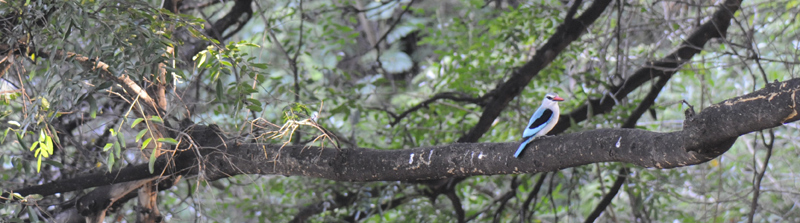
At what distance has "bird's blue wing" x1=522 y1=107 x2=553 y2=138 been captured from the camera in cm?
254

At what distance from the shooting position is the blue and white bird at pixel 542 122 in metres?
2.42

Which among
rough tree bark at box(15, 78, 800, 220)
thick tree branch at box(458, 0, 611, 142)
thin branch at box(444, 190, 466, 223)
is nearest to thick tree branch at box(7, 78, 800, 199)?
rough tree bark at box(15, 78, 800, 220)

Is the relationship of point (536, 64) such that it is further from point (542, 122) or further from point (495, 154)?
point (495, 154)

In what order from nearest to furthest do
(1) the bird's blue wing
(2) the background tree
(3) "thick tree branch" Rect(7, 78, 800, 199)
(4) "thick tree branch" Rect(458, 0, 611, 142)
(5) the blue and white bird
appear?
1. (3) "thick tree branch" Rect(7, 78, 800, 199)
2. (2) the background tree
3. (5) the blue and white bird
4. (1) the bird's blue wing
5. (4) "thick tree branch" Rect(458, 0, 611, 142)

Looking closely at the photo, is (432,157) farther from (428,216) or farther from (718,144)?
(428,216)

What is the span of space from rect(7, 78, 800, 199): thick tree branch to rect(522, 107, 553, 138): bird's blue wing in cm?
14

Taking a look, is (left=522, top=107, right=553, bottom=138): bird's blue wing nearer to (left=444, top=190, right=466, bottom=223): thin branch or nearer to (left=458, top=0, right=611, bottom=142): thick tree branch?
(left=458, top=0, right=611, bottom=142): thick tree branch

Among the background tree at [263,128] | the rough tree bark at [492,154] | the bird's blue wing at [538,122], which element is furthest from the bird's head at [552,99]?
the rough tree bark at [492,154]

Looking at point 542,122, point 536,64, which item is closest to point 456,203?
point 536,64

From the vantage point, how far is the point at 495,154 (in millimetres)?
2391

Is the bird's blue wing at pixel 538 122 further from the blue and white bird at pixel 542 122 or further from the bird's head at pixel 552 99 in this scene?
the bird's head at pixel 552 99

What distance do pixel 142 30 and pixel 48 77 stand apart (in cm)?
37

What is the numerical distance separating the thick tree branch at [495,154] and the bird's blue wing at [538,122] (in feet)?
0.47

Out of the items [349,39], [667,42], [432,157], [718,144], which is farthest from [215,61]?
→ [667,42]
